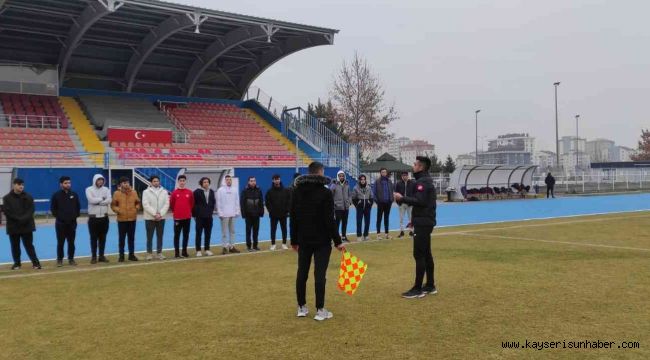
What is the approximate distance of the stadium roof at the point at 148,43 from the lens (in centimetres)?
2650

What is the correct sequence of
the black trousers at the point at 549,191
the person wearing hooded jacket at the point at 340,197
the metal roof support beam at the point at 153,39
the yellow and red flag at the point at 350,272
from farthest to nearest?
1. the black trousers at the point at 549,191
2. the metal roof support beam at the point at 153,39
3. the person wearing hooded jacket at the point at 340,197
4. the yellow and red flag at the point at 350,272

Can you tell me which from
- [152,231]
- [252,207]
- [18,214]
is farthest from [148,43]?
[18,214]

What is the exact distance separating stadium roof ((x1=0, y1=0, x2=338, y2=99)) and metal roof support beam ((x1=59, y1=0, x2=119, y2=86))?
44mm

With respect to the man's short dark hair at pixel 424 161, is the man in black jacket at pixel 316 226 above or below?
below

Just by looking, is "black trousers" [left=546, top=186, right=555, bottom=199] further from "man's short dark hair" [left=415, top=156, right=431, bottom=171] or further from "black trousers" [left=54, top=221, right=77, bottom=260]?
"black trousers" [left=54, top=221, right=77, bottom=260]

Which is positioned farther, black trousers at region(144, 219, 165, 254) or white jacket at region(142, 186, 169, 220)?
black trousers at region(144, 219, 165, 254)

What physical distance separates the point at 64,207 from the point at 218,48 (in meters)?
24.6

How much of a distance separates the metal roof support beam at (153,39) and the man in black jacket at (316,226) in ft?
71.7

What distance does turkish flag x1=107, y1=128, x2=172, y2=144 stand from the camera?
2869 cm

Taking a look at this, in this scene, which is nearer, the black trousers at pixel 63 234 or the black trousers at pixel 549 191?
the black trousers at pixel 63 234

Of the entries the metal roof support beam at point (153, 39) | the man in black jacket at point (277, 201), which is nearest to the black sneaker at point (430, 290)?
the man in black jacket at point (277, 201)

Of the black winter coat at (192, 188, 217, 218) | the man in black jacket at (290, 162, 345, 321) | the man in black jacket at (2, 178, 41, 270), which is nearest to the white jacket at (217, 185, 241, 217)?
the black winter coat at (192, 188, 217, 218)

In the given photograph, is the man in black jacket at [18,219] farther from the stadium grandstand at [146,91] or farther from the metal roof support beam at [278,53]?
the metal roof support beam at [278,53]

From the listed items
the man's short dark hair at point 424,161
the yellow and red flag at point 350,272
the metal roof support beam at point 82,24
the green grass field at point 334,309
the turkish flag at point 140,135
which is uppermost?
the metal roof support beam at point 82,24
